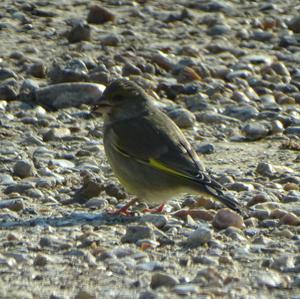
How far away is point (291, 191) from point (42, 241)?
2588mm

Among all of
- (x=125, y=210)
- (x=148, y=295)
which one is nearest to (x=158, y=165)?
(x=125, y=210)

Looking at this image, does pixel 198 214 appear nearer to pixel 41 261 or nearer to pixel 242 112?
pixel 41 261

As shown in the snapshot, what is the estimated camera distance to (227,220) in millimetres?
9547

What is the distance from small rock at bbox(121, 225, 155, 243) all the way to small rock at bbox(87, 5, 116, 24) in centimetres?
665

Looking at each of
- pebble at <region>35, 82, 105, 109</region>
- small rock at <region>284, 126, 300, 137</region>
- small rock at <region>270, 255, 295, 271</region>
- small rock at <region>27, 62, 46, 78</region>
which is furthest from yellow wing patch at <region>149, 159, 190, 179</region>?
small rock at <region>27, 62, 46, 78</region>

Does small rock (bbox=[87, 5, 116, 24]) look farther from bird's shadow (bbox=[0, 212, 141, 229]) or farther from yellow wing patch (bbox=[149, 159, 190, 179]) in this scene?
bird's shadow (bbox=[0, 212, 141, 229])

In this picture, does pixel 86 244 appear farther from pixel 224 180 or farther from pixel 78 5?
pixel 78 5

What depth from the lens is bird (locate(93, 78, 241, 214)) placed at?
9.97 m

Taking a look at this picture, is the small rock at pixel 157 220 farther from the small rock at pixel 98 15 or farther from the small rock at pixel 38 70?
the small rock at pixel 98 15

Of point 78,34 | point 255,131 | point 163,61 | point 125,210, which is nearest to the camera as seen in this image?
point 125,210

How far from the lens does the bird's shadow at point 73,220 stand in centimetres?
949

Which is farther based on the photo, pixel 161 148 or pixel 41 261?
pixel 161 148

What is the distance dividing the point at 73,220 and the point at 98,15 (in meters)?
6.18

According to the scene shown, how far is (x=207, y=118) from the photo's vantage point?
510 inches
